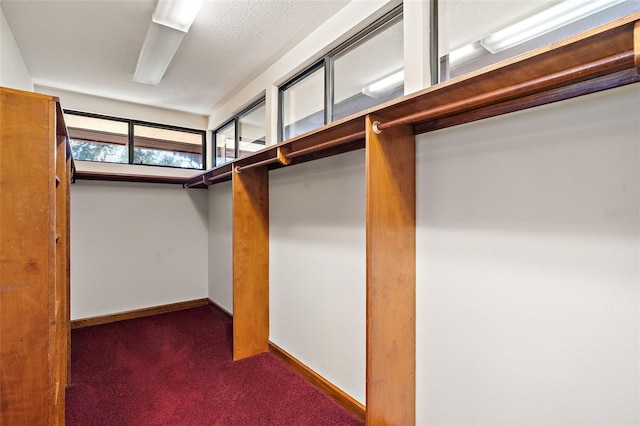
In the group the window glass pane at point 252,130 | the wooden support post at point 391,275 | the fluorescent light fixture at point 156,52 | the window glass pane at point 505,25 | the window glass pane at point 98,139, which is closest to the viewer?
the window glass pane at point 505,25

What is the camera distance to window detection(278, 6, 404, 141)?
2039mm

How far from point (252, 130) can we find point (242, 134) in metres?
0.26

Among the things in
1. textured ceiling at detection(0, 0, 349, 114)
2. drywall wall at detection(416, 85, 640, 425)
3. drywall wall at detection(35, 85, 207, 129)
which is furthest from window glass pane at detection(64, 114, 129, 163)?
drywall wall at detection(416, 85, 640, 425)

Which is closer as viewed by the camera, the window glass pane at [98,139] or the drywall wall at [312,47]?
the drywall wall at [312,47]

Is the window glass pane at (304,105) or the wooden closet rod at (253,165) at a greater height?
the window glass pane at (304,105)

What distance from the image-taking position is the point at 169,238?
4.43 m

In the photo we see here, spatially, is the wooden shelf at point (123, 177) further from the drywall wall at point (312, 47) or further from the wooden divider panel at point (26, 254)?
the wooden divider panel at point (26, 254)

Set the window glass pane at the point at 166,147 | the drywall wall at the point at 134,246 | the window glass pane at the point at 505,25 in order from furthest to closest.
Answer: the window glass pane at the point at 166,147 → the drywall wall at the point at 134,246 → the window glass pane at the point at 505,25

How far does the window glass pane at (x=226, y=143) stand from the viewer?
4129 millimetres

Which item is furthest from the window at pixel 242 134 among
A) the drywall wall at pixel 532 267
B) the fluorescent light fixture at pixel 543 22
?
the fluorescent light fixture at pixel 543 22

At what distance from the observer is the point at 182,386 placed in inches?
99.0

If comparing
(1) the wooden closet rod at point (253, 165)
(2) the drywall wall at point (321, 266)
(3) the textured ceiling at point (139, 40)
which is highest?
(3) the textured ceiling at point (139, 40)

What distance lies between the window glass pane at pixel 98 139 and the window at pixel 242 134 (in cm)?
116

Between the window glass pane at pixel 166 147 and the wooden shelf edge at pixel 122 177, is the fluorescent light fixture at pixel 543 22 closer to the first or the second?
the wooden shelf edge at pixel 122 177
